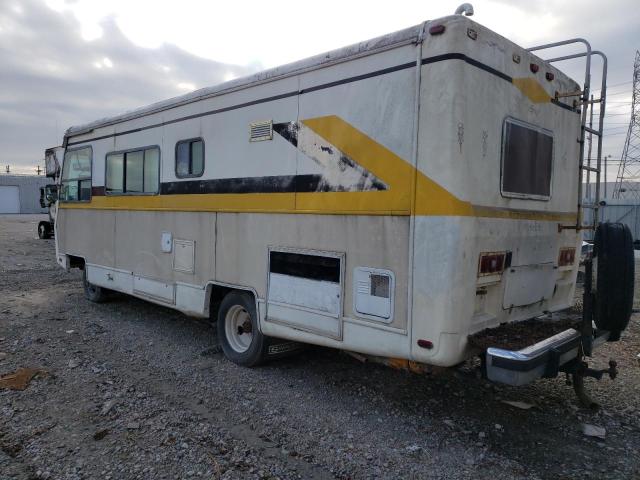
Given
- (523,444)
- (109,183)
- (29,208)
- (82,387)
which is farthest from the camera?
(29,208)

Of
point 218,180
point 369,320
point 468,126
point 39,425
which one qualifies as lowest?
point 39,425

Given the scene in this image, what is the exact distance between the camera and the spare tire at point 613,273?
3.78 m

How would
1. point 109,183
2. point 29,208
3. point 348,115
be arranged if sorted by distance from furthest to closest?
point 29,208
point 109,183
point 348,115

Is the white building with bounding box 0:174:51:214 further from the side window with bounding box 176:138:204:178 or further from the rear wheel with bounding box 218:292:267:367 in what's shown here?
the rear wheel with bounding box 218:292:267:367

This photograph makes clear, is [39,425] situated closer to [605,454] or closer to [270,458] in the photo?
[270,458]

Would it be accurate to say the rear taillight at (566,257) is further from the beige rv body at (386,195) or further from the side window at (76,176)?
the side window at (76,176)

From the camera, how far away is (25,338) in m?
6.21

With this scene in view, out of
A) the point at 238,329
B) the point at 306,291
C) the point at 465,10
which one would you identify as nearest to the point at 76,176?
the point at 238,329

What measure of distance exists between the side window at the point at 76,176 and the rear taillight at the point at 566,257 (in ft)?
22.0

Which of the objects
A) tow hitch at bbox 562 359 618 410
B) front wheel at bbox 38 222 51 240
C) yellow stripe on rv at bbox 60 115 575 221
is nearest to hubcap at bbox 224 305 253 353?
yellow stripe on rv at bbox 60 115 575 221

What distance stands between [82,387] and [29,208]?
55.3m

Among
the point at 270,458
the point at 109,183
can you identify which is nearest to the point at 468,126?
the point at 270,458

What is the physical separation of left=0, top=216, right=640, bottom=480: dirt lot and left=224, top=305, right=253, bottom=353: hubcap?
24 cm

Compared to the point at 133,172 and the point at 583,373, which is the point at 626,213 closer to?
the point at 583,373
